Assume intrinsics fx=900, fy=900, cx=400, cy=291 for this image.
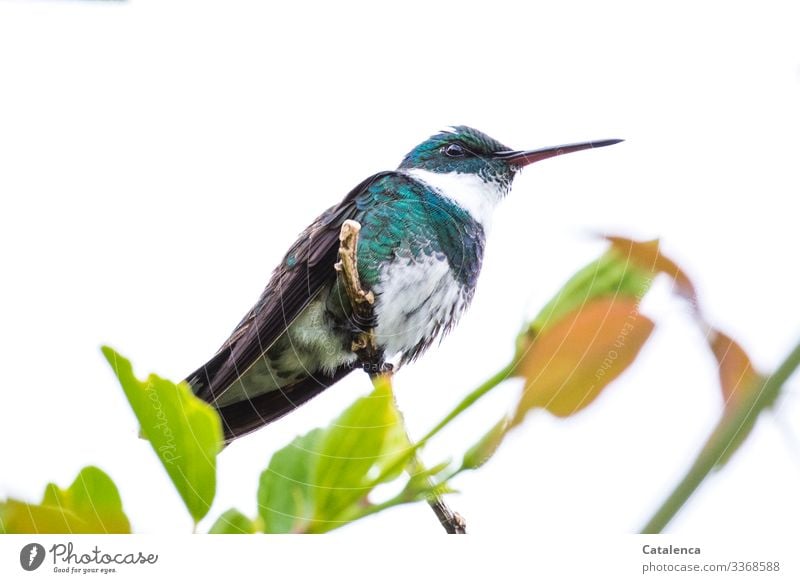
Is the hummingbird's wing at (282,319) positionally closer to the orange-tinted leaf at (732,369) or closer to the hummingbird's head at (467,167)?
the hummingbird's head at (467,167)

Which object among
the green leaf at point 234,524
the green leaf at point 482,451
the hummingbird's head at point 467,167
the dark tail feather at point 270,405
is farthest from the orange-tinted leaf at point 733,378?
the hummingbird's head at point 467,167

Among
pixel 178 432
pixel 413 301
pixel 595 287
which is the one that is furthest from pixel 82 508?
pixel 413 301

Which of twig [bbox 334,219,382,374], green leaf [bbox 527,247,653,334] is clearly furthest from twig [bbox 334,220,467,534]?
green leaf [bbox 527,247,653,334]

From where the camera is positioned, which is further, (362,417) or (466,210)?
(466,210)

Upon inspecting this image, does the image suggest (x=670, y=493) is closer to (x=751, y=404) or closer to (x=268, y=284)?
(x=751, y=404)

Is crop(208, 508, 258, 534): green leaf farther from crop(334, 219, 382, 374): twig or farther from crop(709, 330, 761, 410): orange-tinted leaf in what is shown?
crop(334, 219, 382, 374): twig

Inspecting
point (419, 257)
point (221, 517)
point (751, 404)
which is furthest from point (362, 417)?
point (419, 257)

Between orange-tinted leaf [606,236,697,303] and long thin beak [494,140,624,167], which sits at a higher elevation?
long thin beak [494,140,624,167]
